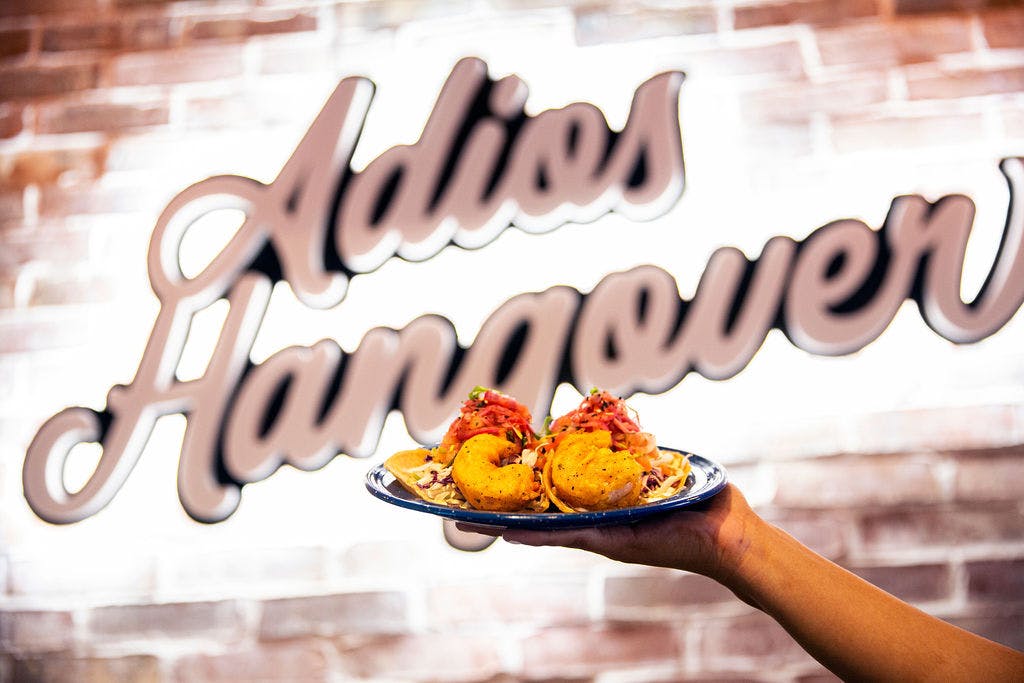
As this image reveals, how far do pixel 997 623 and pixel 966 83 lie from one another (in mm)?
1728

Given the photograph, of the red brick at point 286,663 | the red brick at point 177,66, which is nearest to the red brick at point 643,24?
the red brick at point 177,66

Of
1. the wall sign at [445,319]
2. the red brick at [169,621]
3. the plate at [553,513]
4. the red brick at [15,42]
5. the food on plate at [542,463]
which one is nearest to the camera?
the plate at [553,513]

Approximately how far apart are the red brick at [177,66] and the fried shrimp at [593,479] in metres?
1.80

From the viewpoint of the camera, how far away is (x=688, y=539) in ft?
4.46

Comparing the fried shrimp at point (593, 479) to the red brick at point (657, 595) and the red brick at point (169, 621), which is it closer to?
the red brick at point (657, 595)

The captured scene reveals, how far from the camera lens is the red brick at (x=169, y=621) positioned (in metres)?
2.24

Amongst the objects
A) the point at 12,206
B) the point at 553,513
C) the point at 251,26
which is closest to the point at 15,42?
the point at 12,206

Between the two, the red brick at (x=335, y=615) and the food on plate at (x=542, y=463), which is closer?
the food on plate at (x=542, y=463)

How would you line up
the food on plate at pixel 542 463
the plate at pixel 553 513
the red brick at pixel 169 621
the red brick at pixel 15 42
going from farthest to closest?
the red brick at pixel 15 42, the red brick at pixel 169 621, the food on plate at pixel 542 463, the plate at pixel 553 513

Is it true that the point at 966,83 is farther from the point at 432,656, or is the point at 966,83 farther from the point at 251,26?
the point at 432,656

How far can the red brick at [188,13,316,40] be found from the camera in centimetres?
229

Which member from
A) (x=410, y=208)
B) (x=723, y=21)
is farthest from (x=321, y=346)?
(x=723, y=21)

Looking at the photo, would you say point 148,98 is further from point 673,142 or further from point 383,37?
point 673,142

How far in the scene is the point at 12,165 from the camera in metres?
2.33
